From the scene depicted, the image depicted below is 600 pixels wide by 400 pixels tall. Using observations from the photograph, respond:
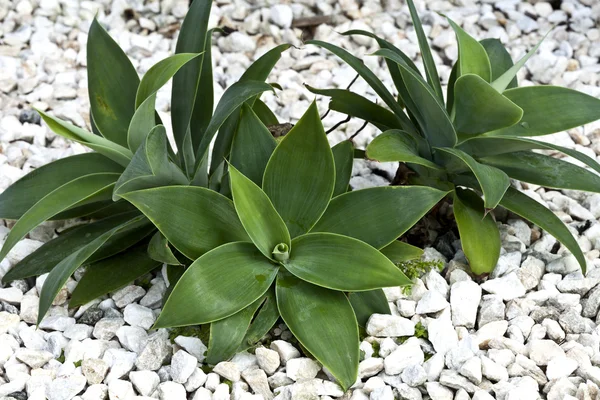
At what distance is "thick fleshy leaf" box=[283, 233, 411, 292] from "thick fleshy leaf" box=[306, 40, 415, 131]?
1.48ft

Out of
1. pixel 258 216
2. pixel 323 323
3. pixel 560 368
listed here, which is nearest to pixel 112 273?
pixel 258 216

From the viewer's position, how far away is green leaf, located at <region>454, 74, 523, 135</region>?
67.1 inches

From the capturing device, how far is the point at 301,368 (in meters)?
1.68

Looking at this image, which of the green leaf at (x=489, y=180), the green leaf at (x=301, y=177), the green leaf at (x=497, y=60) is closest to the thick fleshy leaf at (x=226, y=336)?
the green leaf at (x=301, y=177)

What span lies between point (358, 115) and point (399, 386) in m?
0.74

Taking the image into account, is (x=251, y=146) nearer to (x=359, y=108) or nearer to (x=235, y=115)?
(x=235, y=115)

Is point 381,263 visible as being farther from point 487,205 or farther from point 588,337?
point 588,337

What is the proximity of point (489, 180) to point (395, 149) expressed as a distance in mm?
224

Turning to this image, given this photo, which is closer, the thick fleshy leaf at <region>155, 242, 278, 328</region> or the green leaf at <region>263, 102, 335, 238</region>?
the thick fleshy leaf at <region>155, 242, 278, 328</region>

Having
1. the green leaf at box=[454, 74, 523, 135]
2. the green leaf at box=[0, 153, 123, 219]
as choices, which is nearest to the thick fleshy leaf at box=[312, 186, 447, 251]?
the green leaf at box=[454, 74, 523, 135]

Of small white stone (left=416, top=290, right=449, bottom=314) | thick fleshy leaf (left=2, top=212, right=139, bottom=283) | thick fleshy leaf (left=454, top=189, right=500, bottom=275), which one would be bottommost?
small white stone (left=416, top=290, right=449, bottom=314)

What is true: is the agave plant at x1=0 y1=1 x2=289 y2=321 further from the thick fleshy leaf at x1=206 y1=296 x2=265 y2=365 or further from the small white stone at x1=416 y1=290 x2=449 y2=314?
the small white stone at x1=416 y1=290 x2=449 y2=314

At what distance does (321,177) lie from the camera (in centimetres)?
172

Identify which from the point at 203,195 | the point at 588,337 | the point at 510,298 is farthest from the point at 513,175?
the point at 203,195
